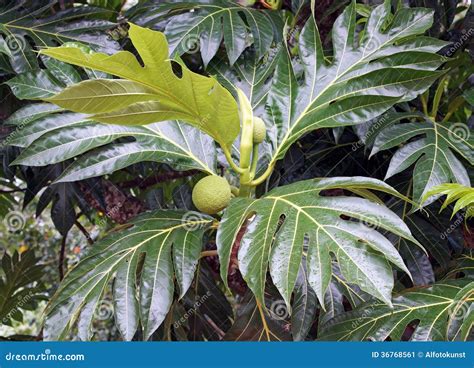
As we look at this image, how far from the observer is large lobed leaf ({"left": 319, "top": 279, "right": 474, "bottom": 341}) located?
0.99 m

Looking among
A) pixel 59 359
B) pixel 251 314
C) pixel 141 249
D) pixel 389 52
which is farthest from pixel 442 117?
pixel 59 359

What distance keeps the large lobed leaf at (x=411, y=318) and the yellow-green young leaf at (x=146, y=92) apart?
1.15 ft

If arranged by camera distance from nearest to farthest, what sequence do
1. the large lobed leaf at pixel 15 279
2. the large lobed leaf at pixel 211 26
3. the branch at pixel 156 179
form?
1. the large lobed leaf at pixel 211 26
2. the branch at pixel 156 179
3. the large lobed leaf at pixel 15 279

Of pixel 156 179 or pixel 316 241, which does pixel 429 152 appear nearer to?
pixel 316 241

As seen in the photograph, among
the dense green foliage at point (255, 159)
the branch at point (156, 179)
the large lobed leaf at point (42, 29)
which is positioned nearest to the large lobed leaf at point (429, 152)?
the dense green foliage at point (255, 159)

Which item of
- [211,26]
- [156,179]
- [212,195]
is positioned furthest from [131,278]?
[156,179]

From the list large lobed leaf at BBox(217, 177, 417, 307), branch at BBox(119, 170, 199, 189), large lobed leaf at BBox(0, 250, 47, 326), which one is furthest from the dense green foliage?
large lobed leaf at BBox(0, 250, 47, 326)

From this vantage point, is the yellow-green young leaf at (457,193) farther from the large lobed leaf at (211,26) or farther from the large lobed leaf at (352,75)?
the large lobed leaf at (211,26)

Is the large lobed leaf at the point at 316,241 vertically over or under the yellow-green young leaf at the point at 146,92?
under

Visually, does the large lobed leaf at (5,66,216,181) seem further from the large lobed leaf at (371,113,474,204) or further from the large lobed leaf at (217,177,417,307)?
the large lobed leaf at (371,113,474,204)

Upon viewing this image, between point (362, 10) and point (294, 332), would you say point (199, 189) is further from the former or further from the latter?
point (362, 10)

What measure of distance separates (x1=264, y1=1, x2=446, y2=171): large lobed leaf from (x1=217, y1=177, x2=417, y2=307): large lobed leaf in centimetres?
18

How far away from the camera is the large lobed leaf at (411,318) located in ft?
3.23

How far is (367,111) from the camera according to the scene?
1062 mm
